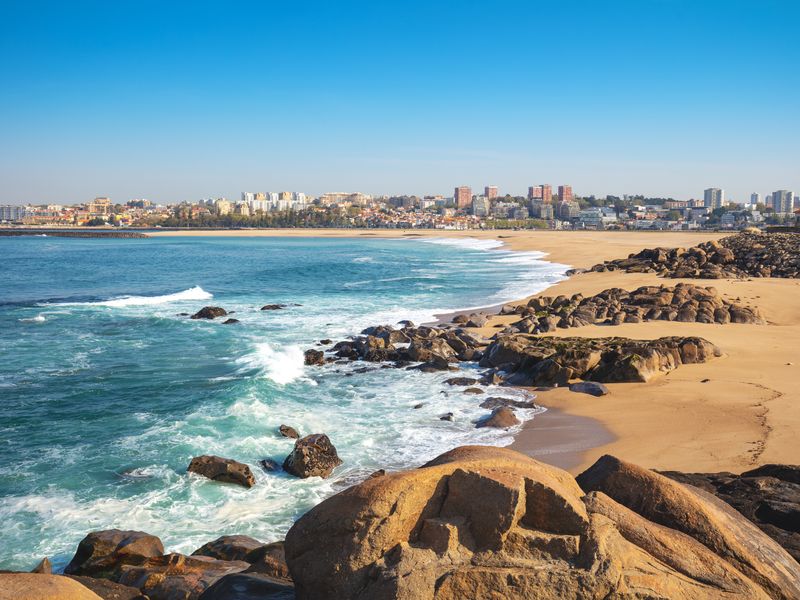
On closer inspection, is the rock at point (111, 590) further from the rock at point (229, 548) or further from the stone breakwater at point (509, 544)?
the stone breakwater at point (509, 544)

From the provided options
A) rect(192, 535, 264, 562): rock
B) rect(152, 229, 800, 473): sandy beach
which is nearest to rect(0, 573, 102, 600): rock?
rect(192, 535, 264, 562): rock

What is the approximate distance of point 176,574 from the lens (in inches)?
268

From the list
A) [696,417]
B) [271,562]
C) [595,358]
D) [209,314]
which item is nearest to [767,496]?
[271,562]

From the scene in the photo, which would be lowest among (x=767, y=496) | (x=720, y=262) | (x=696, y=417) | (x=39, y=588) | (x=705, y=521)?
(x=696, y=417)

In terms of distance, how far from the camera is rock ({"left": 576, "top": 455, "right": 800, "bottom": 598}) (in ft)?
16.3

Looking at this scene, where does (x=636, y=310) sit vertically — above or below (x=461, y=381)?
above

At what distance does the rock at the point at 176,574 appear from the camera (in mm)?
6465

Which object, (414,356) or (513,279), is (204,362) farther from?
(513,279)

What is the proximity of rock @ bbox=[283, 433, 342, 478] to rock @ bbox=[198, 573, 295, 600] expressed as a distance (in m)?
5.21

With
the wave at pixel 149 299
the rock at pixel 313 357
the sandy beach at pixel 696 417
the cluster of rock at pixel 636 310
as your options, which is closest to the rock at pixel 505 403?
the sandy beach at pixel 696 417

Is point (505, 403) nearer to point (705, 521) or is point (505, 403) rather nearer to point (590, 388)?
point (590, 388)

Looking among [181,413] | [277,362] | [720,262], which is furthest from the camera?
[720,262]

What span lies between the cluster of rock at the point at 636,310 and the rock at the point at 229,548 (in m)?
15.2

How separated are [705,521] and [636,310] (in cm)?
1962
